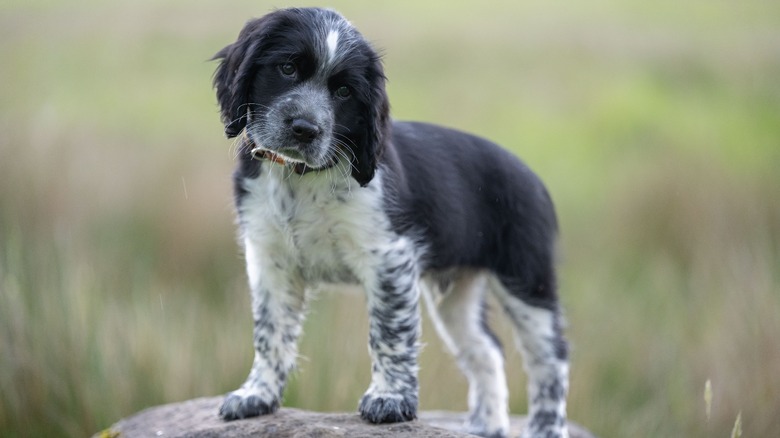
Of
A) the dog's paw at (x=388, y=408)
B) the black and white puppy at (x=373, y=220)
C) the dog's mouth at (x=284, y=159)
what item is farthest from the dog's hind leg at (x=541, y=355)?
the dog's mouth at (x=284, y=159)

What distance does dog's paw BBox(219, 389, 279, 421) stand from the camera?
577 centimetres

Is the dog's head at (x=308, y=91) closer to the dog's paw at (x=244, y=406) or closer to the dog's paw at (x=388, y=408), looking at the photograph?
the dog's paw at (x=388, y=408)

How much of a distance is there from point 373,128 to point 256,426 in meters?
1.66

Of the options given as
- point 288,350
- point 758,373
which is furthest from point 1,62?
point 758,373

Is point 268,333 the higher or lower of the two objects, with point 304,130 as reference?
lower

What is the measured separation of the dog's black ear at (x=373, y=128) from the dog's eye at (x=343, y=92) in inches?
4.1

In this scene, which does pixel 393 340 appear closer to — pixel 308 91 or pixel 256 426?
pixel 256 426

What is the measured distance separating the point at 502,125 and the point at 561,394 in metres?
9.27

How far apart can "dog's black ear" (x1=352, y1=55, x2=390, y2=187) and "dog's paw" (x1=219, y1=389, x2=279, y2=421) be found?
135cm

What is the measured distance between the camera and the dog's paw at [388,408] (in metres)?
5.60

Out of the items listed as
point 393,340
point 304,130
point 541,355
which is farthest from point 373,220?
point 541,355

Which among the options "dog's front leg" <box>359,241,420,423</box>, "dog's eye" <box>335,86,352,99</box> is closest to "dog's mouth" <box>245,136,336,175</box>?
"dog's eye" <box>335,86,352,99</box>

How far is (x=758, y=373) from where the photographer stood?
311 inches

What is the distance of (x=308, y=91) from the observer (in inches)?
202
